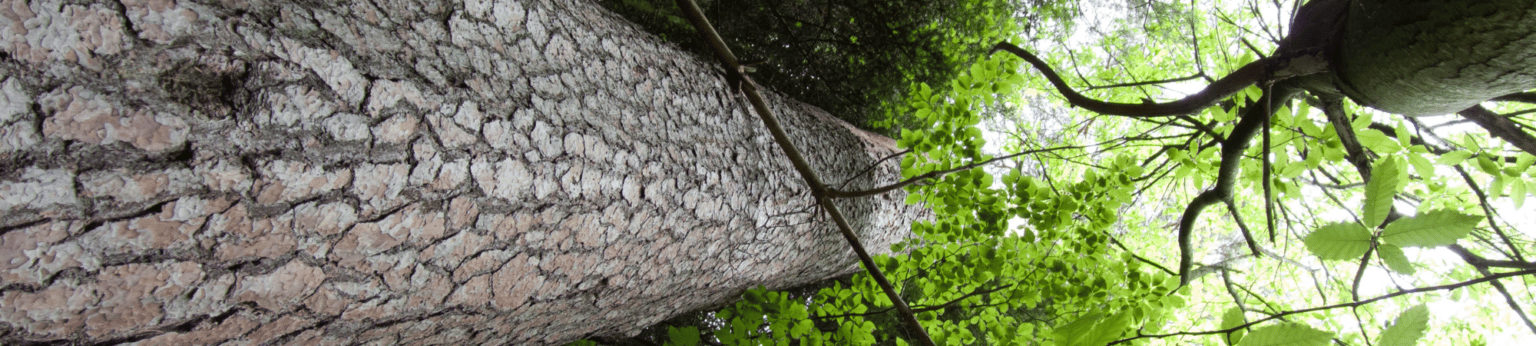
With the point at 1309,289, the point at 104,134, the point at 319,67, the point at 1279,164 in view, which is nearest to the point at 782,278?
the point at 1279,164

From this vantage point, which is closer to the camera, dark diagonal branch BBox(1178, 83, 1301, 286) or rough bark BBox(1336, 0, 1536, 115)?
rough bark BBox(1336, 0, 1536, 115)

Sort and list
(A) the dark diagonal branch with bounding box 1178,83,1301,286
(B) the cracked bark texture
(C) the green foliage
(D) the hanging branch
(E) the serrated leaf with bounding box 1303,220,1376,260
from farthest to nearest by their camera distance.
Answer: (C) the green foliage, (D) the hanging branch, (A) the dark diagonal branch with bounding box 1178,83,1301,286, (E) the serrated leaf with bounding box 1303,220,1376,260, (B) the cracked bark texture

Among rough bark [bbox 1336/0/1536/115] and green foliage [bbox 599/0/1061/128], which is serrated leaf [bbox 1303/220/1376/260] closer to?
rough bark [bbox 1336/0/1536/115]

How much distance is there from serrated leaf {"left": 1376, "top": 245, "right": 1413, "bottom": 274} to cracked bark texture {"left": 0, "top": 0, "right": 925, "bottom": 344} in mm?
1201

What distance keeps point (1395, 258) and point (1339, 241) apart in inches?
2.5

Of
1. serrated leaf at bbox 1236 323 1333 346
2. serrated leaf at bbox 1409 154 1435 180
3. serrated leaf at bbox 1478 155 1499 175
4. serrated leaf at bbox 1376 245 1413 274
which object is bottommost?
serrated leaf at bbox 1236 323 1333 346

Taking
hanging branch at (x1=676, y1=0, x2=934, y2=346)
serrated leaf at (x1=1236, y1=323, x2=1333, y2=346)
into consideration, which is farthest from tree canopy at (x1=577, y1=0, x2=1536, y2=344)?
hanging branch at (x1=676, y1=0, x2=934, y2=346)

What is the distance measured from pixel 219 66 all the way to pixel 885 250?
2482 mm

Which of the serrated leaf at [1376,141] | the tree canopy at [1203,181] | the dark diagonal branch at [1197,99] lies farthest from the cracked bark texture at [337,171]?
the serrated leaf at [1376,141]

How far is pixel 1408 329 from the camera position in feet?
2.38

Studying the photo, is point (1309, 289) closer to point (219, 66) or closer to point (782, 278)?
point (782, 278)

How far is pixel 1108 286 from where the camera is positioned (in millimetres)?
1810

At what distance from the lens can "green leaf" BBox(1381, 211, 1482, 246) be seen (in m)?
0.66

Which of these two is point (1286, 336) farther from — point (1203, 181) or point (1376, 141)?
point (1203, 181)
